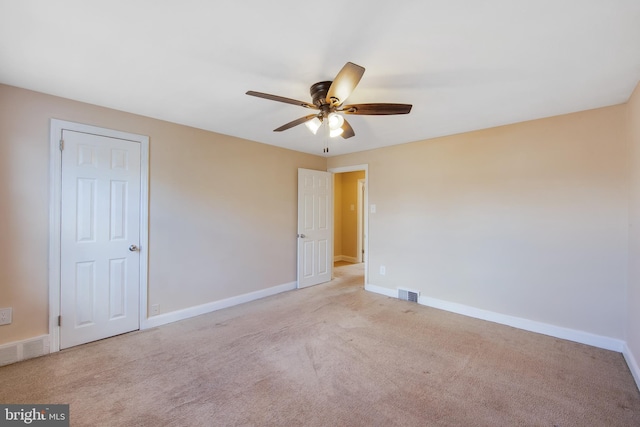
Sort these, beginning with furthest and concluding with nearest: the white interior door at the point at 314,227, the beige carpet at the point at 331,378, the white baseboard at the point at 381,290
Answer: the white interior door at the point at 314,227
the white baseboard at the point at 381,290
the beige carpet at the point at 331,378

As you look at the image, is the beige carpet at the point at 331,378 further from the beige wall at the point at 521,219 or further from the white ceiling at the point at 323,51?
the white ceiling at the point at 323,51

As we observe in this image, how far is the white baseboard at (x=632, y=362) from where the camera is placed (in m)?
2.03

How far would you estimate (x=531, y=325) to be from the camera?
292 centimetres

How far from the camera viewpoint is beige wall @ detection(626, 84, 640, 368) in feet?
6.97

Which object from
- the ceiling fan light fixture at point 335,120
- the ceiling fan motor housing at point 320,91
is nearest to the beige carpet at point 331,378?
the ceiling fan light fixture at point 335,120

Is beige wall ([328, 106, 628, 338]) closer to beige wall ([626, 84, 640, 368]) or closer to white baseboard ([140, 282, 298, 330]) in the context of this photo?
beige wall ([626, 84, 640, 368])

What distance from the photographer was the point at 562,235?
9.07 ft

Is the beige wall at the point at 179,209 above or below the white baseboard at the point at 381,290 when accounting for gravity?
above

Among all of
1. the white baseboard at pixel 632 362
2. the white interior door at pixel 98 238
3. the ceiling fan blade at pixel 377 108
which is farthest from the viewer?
the white interior door at pixel 98 238

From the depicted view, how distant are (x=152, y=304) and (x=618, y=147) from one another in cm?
499

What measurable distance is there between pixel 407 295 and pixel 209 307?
2.74 m

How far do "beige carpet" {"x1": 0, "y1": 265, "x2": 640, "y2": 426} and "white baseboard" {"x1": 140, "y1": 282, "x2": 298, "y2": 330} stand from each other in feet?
0.48

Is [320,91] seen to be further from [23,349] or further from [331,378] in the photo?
[23,349]

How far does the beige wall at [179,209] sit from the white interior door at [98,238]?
14 cm
